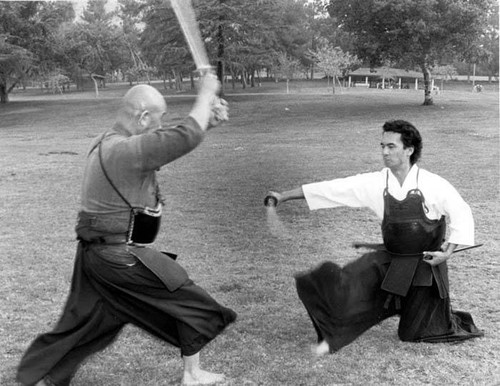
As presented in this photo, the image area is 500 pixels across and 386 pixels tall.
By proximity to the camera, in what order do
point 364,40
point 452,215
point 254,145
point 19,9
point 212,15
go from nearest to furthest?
point 452,215 → point 254,145 → point 364,40 → point 212,15 → point 19,9

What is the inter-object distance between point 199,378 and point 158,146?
1.56m

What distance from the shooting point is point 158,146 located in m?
3.30

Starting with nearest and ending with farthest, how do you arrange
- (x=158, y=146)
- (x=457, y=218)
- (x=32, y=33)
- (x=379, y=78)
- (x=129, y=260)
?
(x=158, y=146) < (x=129, y=260) < (x=457, y=218) < (x=32, y=33) < (x=379, y=78)

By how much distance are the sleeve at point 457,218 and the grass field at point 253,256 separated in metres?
0.82

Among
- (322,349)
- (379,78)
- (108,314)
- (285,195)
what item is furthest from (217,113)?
(379,78)

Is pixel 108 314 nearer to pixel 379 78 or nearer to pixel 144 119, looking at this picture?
pixel 144 119

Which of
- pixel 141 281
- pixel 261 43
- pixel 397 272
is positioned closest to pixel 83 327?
pixel 141 281

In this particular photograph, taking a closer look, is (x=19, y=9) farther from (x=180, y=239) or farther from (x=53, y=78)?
(x=180, y=239)

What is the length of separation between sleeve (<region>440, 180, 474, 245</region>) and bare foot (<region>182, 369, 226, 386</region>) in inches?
70.6

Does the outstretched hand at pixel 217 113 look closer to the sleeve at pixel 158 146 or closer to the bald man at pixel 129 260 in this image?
the bald man at pixel 129 260

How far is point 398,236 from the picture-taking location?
448cm

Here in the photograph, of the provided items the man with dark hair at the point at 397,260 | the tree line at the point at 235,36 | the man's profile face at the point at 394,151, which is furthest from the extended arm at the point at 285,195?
the tree line at the point at 235,36

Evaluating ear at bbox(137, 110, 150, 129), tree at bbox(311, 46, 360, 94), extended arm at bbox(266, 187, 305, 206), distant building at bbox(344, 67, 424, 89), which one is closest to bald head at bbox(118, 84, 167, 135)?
ear at bbox(137, 110, 150, 129)

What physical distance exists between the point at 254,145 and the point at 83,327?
1624 centimetres
